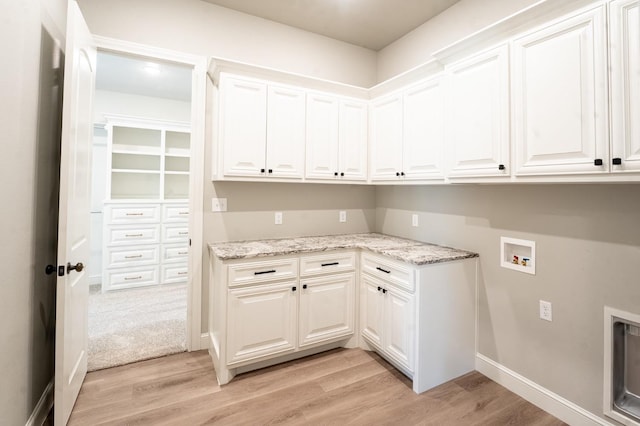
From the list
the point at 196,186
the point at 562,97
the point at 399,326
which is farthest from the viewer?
the point at 196,186

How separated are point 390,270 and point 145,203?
→ 3732 mm

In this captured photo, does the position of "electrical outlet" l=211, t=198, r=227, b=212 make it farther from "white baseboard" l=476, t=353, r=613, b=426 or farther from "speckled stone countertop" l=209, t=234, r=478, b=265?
"white baseboard" l=476, t=353, r=613, b=426

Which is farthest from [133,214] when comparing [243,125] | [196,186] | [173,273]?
[243,125]

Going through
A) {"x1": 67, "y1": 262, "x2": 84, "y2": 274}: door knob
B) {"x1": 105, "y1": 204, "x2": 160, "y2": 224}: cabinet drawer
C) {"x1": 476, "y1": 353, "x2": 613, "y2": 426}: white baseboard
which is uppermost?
{"x1": 105, "y1": 204, "x2": 160, "y2": 224}: cabinet drawer

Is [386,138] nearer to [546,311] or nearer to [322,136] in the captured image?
[322,136]

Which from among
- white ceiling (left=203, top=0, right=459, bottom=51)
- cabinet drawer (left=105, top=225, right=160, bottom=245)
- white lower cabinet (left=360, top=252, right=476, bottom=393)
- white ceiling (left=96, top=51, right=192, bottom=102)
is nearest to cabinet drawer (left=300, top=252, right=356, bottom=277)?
white lower cabinet (left=360, top=252, right=476, bottom=393)

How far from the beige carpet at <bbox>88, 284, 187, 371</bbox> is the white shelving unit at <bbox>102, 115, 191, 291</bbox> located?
12.2 inches

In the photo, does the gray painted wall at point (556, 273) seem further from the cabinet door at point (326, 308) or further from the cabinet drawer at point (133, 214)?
the cabinet drawer at point (133, 214)

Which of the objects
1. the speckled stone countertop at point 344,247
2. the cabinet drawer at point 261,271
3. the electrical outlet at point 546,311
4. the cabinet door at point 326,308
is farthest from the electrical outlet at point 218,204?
the electrical outlet at point 546,311

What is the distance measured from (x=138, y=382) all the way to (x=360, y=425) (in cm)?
160

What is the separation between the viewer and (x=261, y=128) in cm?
262

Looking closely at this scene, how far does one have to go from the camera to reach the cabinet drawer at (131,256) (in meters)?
4.34

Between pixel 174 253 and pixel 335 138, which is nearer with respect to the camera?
pixel 335 138

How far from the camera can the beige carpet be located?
266 centimetres
